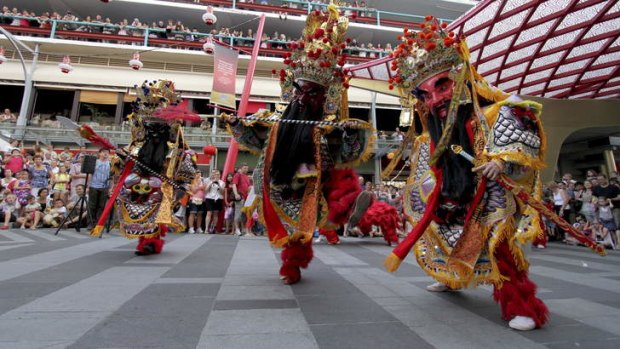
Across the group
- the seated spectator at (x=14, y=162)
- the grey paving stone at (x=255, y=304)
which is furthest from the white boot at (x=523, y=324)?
the seated spectator at (x=14, y=162)

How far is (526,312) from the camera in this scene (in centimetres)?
197

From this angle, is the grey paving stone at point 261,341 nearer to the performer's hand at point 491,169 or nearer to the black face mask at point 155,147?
the performer's hand at point 491,169

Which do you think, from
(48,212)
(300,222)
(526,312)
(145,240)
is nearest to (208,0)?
(48,212)

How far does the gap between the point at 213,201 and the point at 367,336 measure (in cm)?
715

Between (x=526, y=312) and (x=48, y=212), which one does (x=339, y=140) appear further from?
(x=48, y=212)

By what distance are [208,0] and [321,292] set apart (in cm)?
2564

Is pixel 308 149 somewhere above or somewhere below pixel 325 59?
below

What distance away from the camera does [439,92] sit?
7.76ft

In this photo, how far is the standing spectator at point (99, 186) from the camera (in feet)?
24.7

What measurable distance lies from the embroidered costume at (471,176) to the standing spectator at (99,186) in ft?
24.3

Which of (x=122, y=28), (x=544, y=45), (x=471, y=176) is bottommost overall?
(x=471, y=176)

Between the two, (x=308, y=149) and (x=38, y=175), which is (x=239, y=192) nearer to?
(x=38, y=175)

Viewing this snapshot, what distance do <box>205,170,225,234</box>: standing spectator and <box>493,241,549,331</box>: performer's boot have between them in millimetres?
7051

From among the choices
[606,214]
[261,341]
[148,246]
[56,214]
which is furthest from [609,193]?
[56,214]
